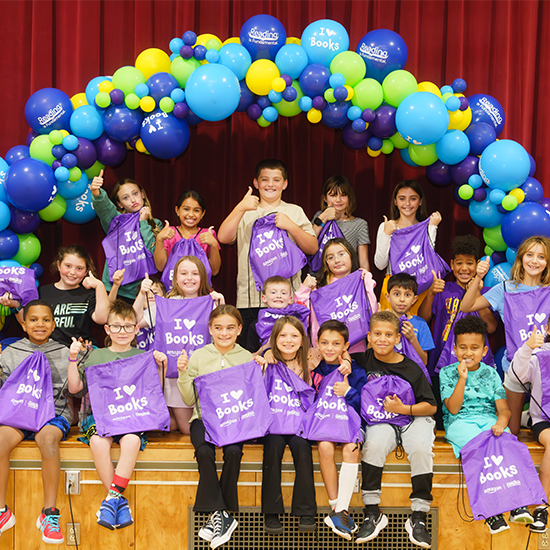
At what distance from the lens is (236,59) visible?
13.1ft

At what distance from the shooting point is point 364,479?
10.6ft

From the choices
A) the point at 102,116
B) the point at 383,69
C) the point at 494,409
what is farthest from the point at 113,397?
the point at 383,69

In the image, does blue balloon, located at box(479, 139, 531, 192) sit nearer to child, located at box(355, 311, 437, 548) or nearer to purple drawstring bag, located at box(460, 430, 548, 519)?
child, located at box(355, 311, 437, 548)

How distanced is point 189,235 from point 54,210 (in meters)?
0.94

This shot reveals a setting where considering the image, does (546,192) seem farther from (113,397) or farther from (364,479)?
(113,397)

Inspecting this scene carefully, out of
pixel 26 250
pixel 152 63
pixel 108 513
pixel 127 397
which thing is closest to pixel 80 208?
pixel 26 250

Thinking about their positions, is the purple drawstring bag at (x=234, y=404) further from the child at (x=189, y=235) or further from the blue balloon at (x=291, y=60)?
the blue balloon at (x=291, y=60)

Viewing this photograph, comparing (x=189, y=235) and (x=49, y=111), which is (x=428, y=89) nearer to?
(x=189, y=235)

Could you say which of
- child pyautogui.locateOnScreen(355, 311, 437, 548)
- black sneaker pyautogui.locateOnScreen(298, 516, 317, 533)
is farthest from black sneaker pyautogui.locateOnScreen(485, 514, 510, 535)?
black sneaker pyautogui.locateOnScreen(298, 516, 317, 533)

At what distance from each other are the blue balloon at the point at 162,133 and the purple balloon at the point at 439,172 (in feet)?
5.79

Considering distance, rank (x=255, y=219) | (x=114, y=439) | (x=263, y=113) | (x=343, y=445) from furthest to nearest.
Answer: (x=255, y=219) → (x=263, y=113) → (x=114, y=439) → (x=343, y=445)

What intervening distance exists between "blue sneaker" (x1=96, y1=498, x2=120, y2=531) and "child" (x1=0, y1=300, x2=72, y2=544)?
9.8 inches

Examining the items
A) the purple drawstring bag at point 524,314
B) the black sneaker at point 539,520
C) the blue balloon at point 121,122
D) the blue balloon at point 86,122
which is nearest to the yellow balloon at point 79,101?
the blue balloon at point 86,122

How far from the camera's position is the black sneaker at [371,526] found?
10.3ft
